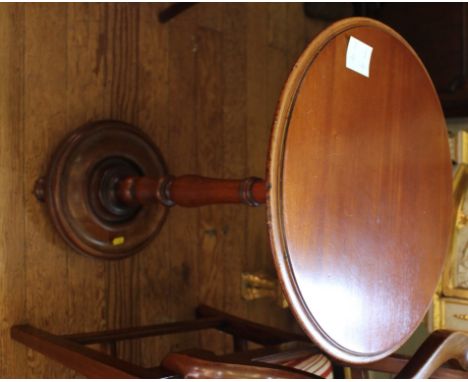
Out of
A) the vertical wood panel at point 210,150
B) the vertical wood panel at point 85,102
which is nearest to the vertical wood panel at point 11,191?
the vertical wood panel at point 85,102

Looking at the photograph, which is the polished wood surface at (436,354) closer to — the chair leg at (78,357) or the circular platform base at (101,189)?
the chair leg at (78,357)

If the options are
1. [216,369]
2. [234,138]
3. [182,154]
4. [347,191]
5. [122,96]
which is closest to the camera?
[216,369]

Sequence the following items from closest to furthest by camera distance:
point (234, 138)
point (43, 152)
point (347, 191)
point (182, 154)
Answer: point (347, 191), point (43, 152), point (182, 154), point (234, 138)

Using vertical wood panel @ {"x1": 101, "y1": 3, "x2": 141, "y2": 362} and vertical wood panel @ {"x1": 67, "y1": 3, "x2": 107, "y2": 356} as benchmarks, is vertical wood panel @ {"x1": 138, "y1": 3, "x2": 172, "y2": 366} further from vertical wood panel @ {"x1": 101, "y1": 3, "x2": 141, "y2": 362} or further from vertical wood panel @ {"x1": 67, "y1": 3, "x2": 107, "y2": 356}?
vertical wood panel @ {"x1": 67, "y1": 3, "x2": 107, "y2": 356}

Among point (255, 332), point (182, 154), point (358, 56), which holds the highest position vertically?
point (358, 56)

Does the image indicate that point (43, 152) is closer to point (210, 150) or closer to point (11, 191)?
point (11, 191)

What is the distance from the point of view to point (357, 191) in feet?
2.97

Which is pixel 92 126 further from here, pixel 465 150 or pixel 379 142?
pixel 465 150

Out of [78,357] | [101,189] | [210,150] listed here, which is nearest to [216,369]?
[78,357]

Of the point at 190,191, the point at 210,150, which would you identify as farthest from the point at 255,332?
the point at 210,150

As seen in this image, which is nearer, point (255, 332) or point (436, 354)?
point (436, 354)

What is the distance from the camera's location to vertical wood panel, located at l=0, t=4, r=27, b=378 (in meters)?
1.22

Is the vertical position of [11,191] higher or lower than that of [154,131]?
lower

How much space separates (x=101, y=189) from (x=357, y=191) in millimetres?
658
